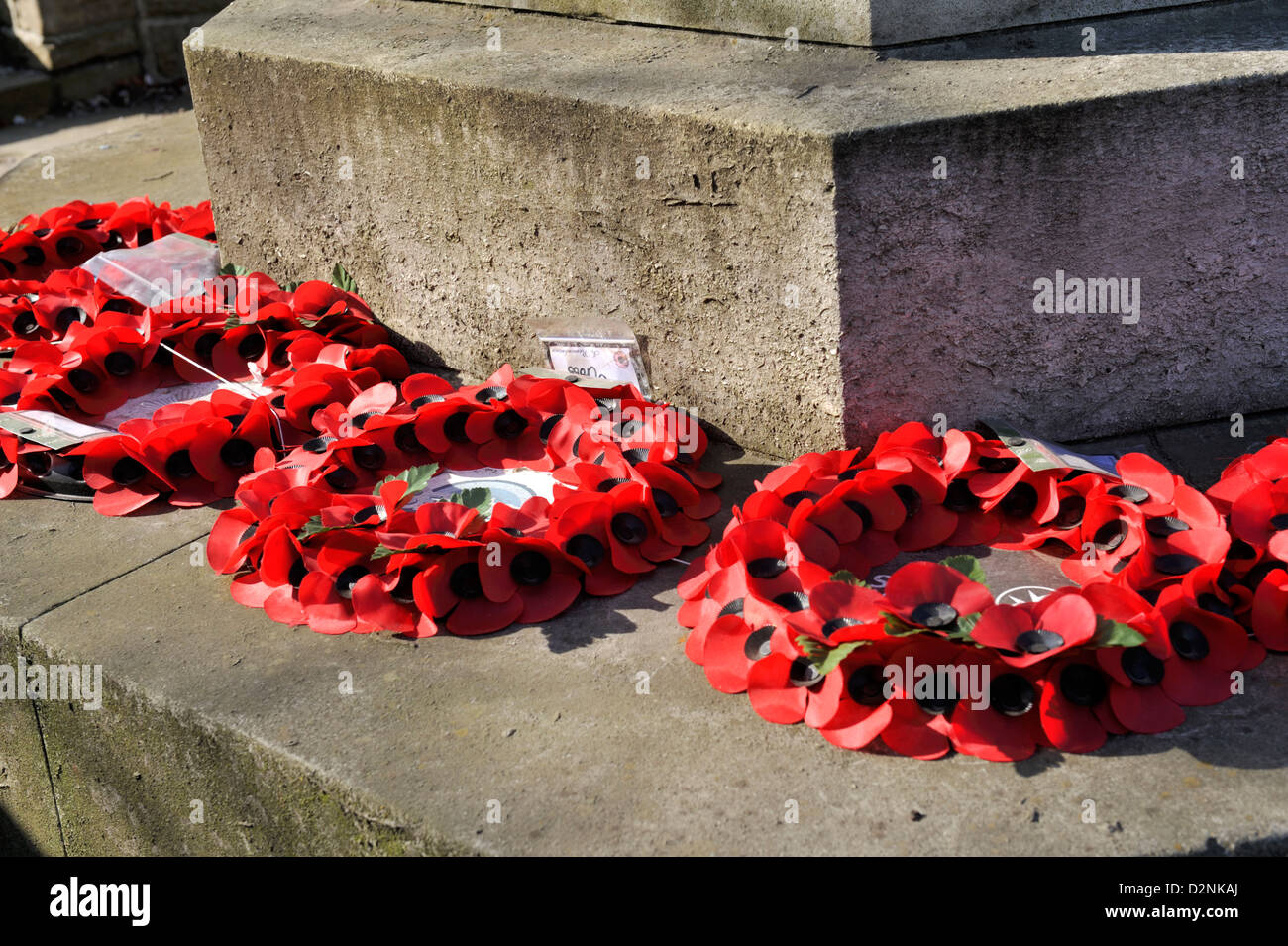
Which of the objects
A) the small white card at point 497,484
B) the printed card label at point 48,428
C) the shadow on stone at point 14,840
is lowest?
the shadow on stone at point 14,840

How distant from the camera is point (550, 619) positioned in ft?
7.93

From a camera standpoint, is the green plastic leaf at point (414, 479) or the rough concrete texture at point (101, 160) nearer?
the green plastic leaf at point (414, 479)

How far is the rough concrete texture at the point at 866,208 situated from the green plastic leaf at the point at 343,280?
386mm

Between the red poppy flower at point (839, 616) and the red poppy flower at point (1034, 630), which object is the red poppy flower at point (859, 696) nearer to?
the red poppy flower at point (839, 616)

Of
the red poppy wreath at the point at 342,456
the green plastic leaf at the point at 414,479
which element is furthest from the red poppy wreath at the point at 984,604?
the green plastic leaf at the point at 414,479

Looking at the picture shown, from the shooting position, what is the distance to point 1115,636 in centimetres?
190

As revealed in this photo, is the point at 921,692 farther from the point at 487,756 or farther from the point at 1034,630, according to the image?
the point at 487,756

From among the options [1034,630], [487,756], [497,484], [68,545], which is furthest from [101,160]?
[1034,630]

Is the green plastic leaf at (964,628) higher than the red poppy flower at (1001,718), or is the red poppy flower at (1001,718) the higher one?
the green plastic leaf at (964,628)

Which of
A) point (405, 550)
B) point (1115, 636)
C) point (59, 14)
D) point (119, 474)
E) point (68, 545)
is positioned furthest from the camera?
point (59, 14)

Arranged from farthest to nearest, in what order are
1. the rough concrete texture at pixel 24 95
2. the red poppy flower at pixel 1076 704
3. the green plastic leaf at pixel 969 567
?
1. the rough concrete texture at pixel 24 95
2. the green plastic leaf at pixel 969 567
3. the red poppy flower at pixel 1076 704

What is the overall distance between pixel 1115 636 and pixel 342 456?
168 centimetres

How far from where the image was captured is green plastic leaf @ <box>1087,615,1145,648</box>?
1887 millimetres

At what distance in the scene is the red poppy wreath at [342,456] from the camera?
2422mm
